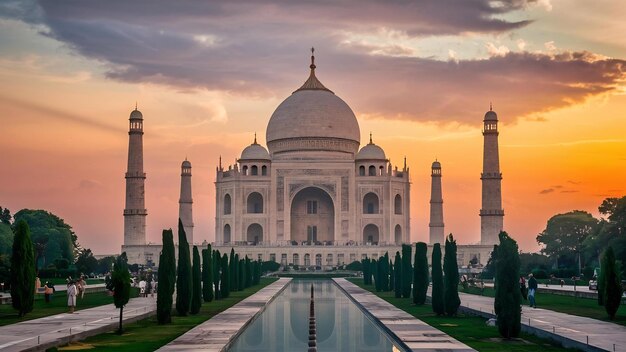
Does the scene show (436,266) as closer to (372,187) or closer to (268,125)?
(372,187)

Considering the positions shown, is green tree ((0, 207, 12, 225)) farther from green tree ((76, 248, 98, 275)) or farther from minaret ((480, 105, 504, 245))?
minaret ((480, 105, 504, 245))

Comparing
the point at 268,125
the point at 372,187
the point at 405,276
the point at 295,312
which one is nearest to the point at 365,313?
the point at 295,312

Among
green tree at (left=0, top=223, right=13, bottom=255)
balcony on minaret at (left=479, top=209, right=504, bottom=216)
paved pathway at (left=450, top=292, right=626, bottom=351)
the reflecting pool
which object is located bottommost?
the reflecting pool

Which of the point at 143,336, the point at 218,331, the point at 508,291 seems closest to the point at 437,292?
the point at 508,291

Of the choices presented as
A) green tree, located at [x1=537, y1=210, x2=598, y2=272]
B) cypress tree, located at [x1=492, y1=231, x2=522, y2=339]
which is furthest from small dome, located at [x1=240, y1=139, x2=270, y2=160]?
cypress tree, located at [x1=492, y1=231, x2=522, y2=339]

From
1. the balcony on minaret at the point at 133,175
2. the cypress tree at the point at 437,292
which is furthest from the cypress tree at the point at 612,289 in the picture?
the balcony on minaret at the point at 133,175

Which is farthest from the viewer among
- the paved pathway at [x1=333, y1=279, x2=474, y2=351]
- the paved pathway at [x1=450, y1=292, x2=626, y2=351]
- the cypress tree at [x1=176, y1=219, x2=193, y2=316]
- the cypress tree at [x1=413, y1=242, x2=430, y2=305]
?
the cypress tree at [x1=413, y1=242, x2=430, y2=305]
